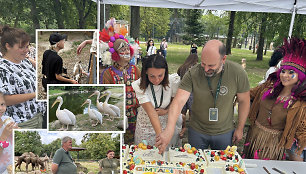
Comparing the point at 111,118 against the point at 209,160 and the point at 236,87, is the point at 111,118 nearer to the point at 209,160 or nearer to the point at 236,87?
the point at 209,160

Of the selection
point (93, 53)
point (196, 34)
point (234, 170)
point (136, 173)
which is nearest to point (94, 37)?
point (93, 53)

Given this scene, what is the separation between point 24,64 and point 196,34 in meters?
21.9

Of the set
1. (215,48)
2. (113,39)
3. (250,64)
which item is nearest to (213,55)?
(215,48)

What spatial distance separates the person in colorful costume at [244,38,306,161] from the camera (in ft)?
5.89

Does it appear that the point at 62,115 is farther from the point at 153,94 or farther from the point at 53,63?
the point at 153,94

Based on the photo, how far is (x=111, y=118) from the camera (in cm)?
110

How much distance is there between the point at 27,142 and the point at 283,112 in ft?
6.13

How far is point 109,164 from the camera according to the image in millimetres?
1104

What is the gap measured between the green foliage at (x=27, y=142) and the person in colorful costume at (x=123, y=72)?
3.39ft

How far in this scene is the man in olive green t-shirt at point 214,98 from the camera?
5.52 ft

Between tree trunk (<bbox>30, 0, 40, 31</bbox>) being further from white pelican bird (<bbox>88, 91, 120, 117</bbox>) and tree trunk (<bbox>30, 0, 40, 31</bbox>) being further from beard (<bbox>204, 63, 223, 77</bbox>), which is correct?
white pelican bird (<bbox>88, 91, 120, 117</bbox>)

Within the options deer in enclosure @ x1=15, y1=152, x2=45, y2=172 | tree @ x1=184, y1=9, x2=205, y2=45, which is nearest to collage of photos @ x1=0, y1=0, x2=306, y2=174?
deer in enclosure @ x1=15, y1=152, x2=45, y2=172

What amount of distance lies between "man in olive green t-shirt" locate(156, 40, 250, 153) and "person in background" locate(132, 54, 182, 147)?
12 centimetres

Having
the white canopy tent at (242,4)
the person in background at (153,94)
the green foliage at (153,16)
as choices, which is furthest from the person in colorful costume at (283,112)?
the green foliage at (153,16)
